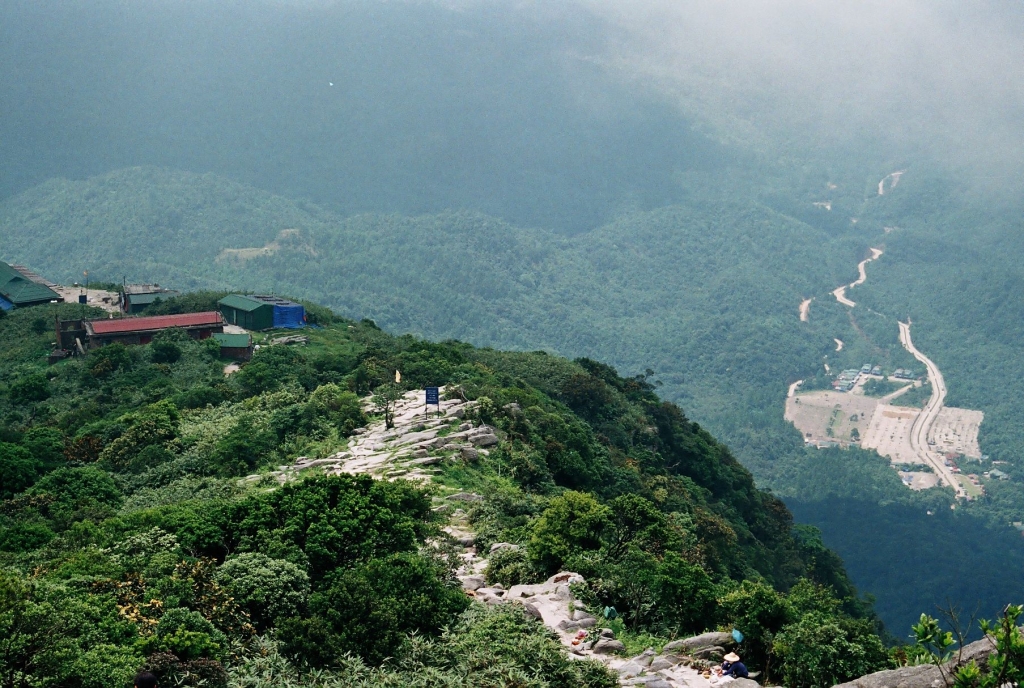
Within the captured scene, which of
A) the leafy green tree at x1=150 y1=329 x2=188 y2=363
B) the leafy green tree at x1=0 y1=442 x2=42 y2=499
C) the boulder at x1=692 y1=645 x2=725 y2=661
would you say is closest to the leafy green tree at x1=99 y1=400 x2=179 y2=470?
the leafy green tree at x1=0 y1=442 x2=42 y2=499

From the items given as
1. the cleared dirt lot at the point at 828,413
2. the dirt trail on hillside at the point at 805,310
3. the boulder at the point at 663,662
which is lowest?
the cleared dirt lot at the point at 828,413

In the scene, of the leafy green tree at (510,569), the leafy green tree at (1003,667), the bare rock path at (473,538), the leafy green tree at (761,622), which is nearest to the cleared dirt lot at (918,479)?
the bare rock path at (473,538)

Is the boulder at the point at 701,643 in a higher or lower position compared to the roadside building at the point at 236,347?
lower

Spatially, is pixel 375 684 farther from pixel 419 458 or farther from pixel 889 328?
pixel 889 328

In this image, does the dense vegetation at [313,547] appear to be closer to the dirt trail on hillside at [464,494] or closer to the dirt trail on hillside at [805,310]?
the dirt trail on hillside at [464,494]

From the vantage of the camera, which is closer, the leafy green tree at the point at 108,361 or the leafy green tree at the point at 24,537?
the leafy green tree at the point at 24,537

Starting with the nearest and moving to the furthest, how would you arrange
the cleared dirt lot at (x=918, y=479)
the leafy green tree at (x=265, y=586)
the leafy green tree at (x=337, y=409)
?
the leafy green tree at (x=265, y=586)
the leafy green tree at (x=337, y=409)
the cleared dirt lot at (x=918, y=479)
